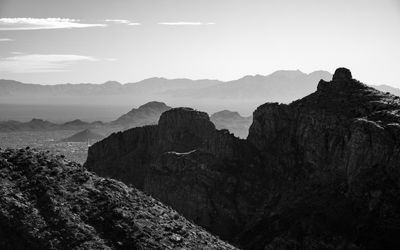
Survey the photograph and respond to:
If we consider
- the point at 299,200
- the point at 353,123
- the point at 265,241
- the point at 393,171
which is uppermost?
the point at 353,123

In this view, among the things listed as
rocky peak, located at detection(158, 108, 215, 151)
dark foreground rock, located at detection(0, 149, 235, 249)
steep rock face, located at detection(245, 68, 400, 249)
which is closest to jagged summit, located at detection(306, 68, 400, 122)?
steep rock face, located at detection(245, 68, 400, 249)

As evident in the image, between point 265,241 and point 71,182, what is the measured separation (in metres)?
36.3

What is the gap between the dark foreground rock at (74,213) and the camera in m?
41.5

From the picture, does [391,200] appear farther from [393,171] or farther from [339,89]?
[339,89]

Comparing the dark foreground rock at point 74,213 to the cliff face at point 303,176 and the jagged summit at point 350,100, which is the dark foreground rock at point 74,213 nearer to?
the cliff face at point 303,176

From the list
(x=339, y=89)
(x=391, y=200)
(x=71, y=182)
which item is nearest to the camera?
(x=71, y=182)

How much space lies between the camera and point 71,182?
4716cm

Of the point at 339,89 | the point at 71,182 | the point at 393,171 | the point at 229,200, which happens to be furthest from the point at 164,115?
the point at 71,182

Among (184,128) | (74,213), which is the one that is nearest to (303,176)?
(184,128)

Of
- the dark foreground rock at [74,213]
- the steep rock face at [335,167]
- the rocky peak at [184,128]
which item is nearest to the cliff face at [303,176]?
A: the steep rock face at [335,167]

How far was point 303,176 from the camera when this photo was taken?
8675cm

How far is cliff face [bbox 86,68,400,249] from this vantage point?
7038cm

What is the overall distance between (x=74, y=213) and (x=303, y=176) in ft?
166

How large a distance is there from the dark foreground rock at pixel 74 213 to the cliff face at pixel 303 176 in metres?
26.7
